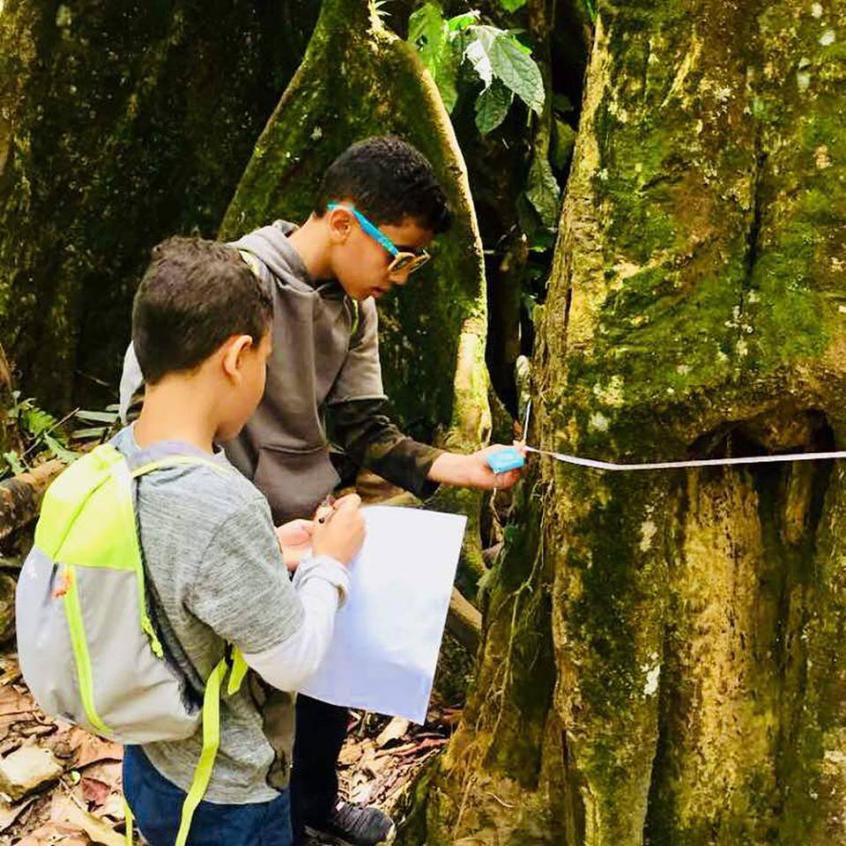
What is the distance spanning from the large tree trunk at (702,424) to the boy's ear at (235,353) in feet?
1.88

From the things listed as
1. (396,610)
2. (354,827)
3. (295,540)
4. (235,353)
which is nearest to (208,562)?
(235,353)

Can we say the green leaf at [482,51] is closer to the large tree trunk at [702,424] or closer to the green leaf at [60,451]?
the large tree trunk at [702,424]

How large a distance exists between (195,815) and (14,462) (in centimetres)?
260

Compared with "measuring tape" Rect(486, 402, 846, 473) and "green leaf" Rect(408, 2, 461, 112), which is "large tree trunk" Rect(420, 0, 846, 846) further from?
"green leaf" Rect(408, 2, 461, 112)

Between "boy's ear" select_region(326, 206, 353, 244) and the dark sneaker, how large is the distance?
5.11 feet

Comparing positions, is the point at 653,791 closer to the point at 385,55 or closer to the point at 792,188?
the point at 792,188

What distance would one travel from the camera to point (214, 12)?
187 inches

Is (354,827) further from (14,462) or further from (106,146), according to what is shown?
(106,146)

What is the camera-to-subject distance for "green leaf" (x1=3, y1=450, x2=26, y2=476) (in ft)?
13.3

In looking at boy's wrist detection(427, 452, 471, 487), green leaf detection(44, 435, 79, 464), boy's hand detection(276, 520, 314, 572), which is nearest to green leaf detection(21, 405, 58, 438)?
green leaf detection(44, 435, 79, 464)

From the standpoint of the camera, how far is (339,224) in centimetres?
226

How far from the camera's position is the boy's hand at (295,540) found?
6.51 feet

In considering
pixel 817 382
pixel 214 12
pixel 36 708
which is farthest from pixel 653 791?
pixel 214 12

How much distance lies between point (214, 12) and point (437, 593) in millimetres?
3606
